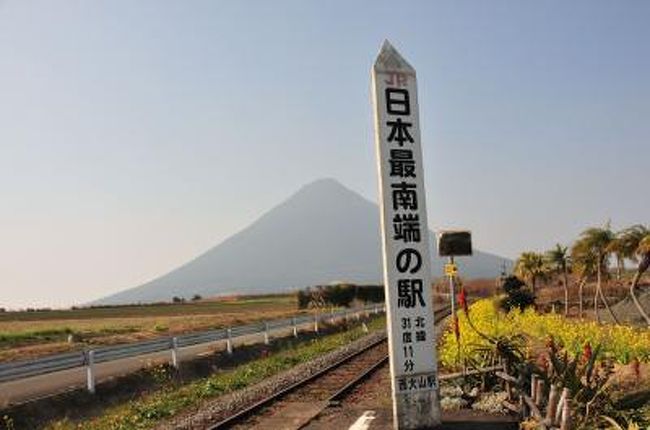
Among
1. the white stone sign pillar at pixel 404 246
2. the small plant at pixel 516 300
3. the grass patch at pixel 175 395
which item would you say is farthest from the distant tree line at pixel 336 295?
the white stone sign pillar at pixel 404 246

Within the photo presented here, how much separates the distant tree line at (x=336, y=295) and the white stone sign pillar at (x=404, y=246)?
66.0 meters

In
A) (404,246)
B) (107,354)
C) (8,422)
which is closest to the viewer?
(404,246)

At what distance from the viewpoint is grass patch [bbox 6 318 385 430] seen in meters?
16.4

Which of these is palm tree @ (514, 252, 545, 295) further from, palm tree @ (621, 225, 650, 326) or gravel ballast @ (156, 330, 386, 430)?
gravel ballast @ (156, 330, 386, 430)

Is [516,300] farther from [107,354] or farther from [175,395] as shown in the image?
[107,354]

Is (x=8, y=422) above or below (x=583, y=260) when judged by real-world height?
below

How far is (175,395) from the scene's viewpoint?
20.0 m

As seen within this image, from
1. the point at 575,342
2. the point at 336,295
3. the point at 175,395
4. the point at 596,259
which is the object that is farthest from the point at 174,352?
the point at 336,295

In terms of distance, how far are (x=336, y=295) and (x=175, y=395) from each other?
2603 inches

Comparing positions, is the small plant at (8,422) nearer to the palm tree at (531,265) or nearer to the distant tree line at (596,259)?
the distant tree line at (596,259)

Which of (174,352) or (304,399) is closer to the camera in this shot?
(304,399)

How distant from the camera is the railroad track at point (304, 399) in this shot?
14859 millimetres

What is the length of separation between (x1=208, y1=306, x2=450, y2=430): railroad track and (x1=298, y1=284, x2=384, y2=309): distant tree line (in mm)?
54609

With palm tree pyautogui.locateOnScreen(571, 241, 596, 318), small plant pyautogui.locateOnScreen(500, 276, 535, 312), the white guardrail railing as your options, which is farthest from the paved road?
palm tree pyautogui.locateOnScreen(571, 241, 596, 318)
